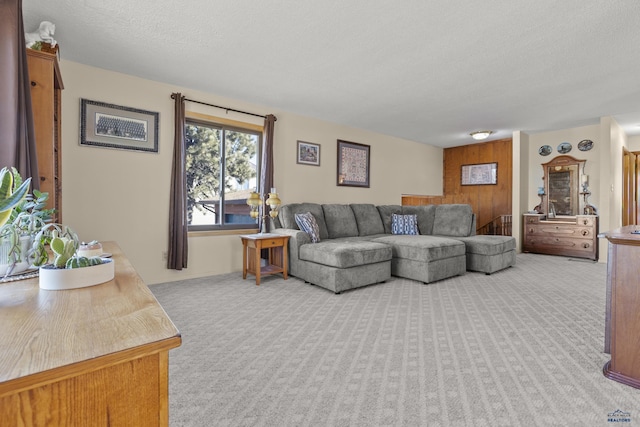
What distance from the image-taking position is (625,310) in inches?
65.2

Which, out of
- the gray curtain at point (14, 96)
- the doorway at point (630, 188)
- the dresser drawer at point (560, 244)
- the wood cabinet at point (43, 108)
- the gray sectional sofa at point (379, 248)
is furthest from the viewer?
the doorway at point (630, 188)

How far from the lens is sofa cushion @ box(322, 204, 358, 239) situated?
178 inches

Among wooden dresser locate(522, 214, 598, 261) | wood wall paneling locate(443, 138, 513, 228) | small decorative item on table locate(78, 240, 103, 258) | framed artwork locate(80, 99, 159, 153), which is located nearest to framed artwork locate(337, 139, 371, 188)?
wood wall paneling locate(443, 138, 513, 228)

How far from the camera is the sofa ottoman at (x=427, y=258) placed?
366cm

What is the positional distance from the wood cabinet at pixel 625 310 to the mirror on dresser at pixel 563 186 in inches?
193

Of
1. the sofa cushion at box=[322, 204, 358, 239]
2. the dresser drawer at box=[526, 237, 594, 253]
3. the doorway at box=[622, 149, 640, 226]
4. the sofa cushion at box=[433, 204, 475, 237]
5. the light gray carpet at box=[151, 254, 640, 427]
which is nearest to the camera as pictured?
the light gray carpet at box=[151, 254, 640, 427]

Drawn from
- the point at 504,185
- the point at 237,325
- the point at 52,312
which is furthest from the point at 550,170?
the point at 52,312

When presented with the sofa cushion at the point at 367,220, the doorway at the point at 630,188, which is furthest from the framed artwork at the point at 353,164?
the doorway at the point at 630,188

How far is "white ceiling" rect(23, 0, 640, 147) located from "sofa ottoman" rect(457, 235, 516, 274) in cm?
187

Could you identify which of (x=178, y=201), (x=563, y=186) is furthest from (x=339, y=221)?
(x=563, y=186)

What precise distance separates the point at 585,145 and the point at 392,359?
6.07 m

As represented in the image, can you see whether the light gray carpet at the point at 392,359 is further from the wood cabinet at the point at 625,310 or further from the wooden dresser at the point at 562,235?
the wooden dresser at the point at 562,235

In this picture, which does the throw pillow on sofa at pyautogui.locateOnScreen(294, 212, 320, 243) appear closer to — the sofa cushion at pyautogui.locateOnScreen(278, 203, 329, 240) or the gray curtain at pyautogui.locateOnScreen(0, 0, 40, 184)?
the sofa cushion at pyautogui.locateOnScreen(278, 203, 329, 240)

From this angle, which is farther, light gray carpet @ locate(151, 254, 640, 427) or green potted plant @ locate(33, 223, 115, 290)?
light gray carpet @ locate(151, 254, 640, 427)
